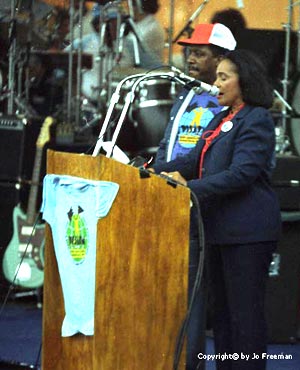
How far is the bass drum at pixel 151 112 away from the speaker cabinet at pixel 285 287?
8.01ft

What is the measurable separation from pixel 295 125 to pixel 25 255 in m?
2.41

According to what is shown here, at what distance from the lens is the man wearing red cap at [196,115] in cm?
562

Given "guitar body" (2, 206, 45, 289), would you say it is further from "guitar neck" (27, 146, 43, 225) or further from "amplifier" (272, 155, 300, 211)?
"amplifier" (272, 155, 300, 211)

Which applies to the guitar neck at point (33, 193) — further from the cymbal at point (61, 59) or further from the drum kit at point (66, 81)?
the cymbal at point (61, 59)

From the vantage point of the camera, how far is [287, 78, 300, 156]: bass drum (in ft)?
A: 28.9

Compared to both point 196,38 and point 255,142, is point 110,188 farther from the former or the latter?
point 196,38

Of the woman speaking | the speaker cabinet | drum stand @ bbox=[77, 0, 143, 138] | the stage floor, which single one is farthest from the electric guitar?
the woman speaking

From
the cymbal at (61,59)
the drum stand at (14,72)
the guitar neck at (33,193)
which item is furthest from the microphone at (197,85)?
the cymbal at (61,59)

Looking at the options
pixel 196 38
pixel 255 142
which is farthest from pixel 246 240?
pixel 196 38

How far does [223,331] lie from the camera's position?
5465mm

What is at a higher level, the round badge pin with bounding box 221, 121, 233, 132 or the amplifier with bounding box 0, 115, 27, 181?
the round badge pin with bounding box 221, 121, 233, 132

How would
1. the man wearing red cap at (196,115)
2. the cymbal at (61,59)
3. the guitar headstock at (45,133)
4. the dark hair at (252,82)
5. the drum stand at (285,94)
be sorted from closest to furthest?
the dark hair at (252,82) < the man wearing red cap at (196,115) < the drum stand at (285,94) < the guitar headstock at (45,133) < the cymbal at (61,59)

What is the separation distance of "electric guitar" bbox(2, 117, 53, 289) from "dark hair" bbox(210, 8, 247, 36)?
1.90 metres

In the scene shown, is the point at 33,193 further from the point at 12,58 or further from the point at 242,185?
the point at 242,185
